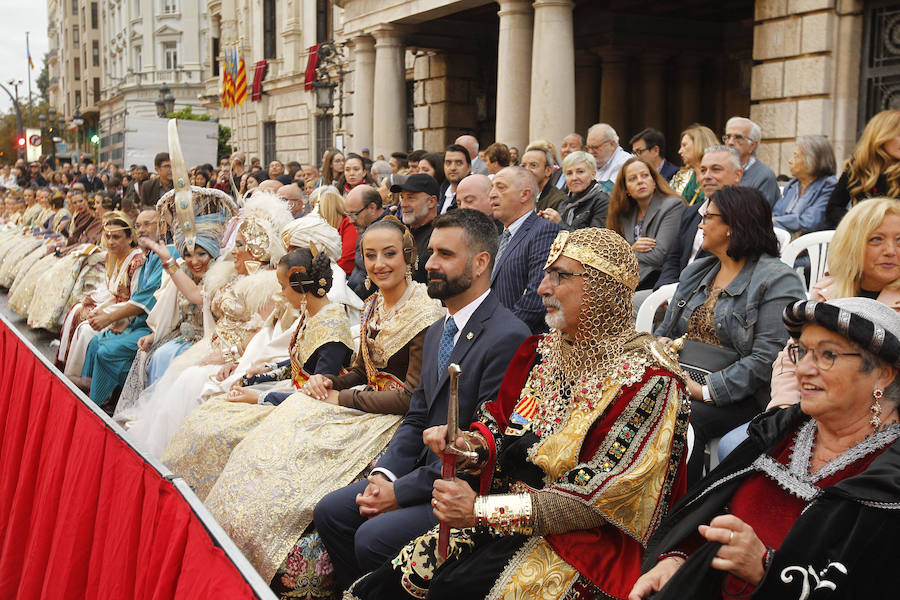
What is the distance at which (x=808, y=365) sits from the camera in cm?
247

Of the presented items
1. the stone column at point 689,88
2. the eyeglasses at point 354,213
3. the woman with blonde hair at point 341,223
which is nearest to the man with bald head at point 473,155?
the woman with blonde hair at point 341,223

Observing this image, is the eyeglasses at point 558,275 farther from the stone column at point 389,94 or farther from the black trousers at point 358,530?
the stone column at point 389,94

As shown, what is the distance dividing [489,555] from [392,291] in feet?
5.87

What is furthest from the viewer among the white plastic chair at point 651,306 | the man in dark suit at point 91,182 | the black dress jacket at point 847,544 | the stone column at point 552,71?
the man in dark suit at point 91,182

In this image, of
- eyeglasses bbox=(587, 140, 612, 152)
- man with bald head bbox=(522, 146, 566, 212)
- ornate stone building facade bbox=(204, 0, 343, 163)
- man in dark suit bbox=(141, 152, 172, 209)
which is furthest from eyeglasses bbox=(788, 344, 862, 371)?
ornate stone building facade bbox=(204, 0, 343, 163)

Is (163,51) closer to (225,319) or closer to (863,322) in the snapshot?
(225,319)

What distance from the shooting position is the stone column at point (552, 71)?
40.7 feet

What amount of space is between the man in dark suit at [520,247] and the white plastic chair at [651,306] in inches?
22.3

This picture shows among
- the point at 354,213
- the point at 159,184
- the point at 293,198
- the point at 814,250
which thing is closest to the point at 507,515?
the point at 814,250

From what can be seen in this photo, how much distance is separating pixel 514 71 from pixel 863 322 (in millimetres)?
11755

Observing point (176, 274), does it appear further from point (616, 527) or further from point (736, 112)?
point (736, 112)

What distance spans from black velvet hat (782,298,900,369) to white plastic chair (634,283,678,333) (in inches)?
101

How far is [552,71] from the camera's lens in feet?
41.0

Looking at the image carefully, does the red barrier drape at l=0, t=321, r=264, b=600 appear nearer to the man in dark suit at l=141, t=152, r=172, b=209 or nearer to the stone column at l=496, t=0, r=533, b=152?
the man in dark suit at l=141, t=152, r=172, b=209
